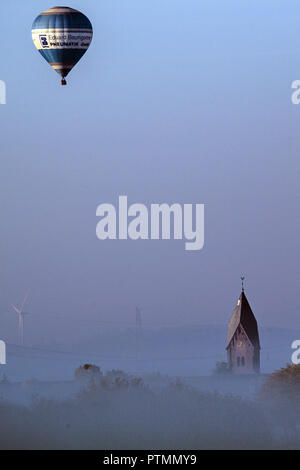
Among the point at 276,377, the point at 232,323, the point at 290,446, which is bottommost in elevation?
Answer: the point at 290,446

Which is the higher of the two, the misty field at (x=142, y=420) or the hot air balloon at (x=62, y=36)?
the hot air balloon at (x=62, y=36)

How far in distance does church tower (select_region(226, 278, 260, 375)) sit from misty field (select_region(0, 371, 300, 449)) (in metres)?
24.5

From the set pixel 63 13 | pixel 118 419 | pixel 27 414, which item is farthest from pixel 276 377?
pixel 63 13

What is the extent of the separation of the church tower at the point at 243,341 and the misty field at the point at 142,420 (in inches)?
966

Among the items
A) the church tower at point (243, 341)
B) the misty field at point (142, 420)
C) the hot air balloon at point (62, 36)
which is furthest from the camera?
the church tower at point (243, 341)

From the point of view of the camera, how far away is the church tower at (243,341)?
149625mm

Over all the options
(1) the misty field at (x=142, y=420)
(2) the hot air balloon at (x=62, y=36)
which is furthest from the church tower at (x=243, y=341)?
(2) the hot air balloon at (x=62, y=36)

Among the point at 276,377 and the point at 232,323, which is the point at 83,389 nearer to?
the point at 276,377

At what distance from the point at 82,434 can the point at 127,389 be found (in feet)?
53.0

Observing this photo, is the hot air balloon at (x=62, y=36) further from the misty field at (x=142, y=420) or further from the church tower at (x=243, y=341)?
the church tower at (x=243, y=341)

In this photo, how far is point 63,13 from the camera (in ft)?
251

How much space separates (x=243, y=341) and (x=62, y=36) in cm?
8128

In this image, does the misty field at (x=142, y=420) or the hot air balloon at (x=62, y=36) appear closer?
the hot air balloon at (x=62, y=36)

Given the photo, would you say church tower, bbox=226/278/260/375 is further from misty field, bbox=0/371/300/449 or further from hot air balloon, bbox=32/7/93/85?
hot air balloon, bbox=32/7/93/85
